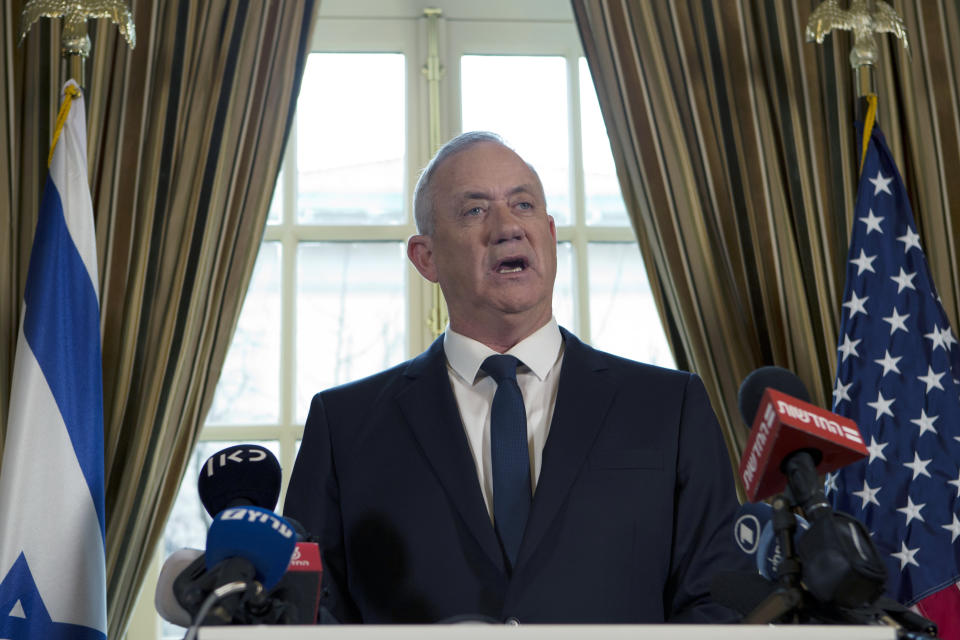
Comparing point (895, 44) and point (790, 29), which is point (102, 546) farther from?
point (895, 44)

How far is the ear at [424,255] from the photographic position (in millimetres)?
2309

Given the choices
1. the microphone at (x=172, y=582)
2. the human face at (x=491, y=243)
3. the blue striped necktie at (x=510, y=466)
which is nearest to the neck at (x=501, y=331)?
the human face at (x=491, y=243)

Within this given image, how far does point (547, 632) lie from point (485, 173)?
1.32 meters

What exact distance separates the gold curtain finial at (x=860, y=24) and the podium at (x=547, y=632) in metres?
2.67

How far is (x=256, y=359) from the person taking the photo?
12.0ft

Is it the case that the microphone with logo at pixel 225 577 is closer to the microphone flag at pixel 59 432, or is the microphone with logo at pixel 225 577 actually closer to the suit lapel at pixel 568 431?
the suit lapel at pixel 568 431

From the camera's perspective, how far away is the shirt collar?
2086 mm

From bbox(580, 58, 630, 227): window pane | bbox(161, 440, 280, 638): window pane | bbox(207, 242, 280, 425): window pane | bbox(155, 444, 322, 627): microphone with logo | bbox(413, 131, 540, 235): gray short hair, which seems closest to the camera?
bbox(155, 444, 322, 627): microphone with logo

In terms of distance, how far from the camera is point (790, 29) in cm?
370

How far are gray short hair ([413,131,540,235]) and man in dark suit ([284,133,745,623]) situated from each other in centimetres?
2

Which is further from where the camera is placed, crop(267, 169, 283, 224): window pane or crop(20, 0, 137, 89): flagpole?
Answer: crop(267, 169, 283, 224): window pane

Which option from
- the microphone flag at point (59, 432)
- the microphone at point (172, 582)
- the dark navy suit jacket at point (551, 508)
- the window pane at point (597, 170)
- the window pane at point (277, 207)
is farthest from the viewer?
the window pane at point (597, 170)

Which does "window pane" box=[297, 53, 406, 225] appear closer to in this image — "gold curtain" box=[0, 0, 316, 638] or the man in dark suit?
"gold curtain" box=[0, 0, 316, 638]

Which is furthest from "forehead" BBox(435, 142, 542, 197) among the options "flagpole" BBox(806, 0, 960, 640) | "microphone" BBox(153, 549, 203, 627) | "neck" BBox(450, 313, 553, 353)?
"flagpole" BBox(806, 0, 960, 640)
